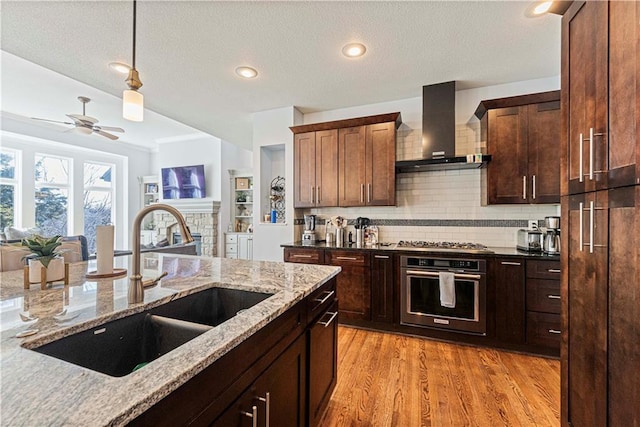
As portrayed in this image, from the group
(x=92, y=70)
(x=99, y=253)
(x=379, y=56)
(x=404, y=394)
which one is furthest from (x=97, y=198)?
(x=404, y=394)

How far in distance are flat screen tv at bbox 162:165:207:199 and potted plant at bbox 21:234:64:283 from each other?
5.76 m

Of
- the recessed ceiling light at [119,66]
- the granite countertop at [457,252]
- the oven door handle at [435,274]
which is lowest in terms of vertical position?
the oven door handle at [435,274]

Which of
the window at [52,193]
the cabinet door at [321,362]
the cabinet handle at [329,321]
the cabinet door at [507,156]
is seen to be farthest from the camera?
the window at [52,193]

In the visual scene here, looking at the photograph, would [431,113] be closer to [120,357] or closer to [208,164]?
[120,357]

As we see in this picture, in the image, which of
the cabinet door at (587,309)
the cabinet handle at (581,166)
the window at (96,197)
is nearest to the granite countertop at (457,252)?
the cabinet door at (587,309)

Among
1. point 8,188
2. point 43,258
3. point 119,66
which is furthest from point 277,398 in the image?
point 8,188

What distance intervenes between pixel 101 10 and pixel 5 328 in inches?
89.2

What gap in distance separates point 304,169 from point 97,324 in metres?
2.97

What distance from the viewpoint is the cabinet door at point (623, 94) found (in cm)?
100

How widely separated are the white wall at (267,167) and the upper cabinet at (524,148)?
237 centimetres

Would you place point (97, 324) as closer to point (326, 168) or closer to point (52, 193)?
point (326, 168)

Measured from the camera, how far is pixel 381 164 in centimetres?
334

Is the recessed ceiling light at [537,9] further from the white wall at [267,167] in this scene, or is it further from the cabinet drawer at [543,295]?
the white wall at [267,167]

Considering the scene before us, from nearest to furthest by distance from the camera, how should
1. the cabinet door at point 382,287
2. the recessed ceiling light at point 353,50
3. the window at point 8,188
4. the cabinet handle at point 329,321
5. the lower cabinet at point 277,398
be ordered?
1. the lower cabinet at point 277,398
2. the cabinet handle at point 329,321
3. the recessed ceiling light at point 353,50
4. the cabinet door at point 382,287
5. the window at point 8,188
